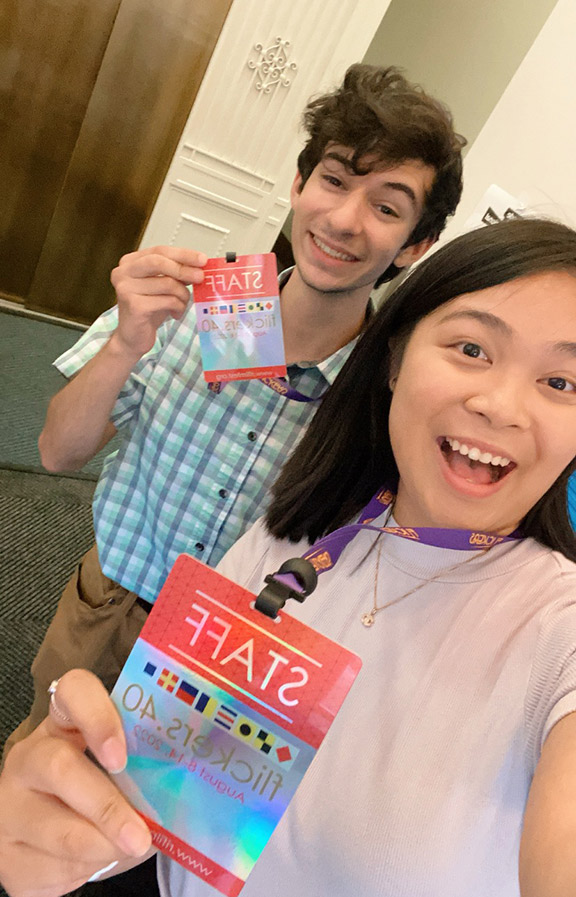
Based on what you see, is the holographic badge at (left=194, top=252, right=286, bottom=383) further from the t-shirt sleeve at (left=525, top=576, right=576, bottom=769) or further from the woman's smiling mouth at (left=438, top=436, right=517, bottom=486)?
the t-shirt sleeve at (left=525, top=576, right=576, bottom=769)

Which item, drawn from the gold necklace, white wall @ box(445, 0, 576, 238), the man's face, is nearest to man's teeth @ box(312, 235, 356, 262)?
the man's face

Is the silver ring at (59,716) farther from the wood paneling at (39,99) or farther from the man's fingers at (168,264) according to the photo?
the wood paneling at (39,99)

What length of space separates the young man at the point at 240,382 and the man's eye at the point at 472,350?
1.28 ft

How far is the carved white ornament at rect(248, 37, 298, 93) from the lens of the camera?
2.98m

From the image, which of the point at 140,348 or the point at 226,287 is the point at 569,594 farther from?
the point at 140,348

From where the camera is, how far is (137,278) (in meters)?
1.05

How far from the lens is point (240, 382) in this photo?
116 centimetres

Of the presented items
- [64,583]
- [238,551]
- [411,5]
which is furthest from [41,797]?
[411,5]

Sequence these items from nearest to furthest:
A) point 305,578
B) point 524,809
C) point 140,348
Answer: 1. point 305,578
2. point 524,809
3. point 140,348

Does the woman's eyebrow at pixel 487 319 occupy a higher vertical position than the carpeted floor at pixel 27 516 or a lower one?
higher

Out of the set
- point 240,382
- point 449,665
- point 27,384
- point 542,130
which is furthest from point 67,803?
point 27,384

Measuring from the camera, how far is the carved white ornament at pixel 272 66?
117 inches

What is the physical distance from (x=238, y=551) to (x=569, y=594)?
49 cm

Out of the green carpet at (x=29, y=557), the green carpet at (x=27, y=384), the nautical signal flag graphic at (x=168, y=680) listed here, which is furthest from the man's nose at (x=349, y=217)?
the green carpet at (x=27, y=384)
